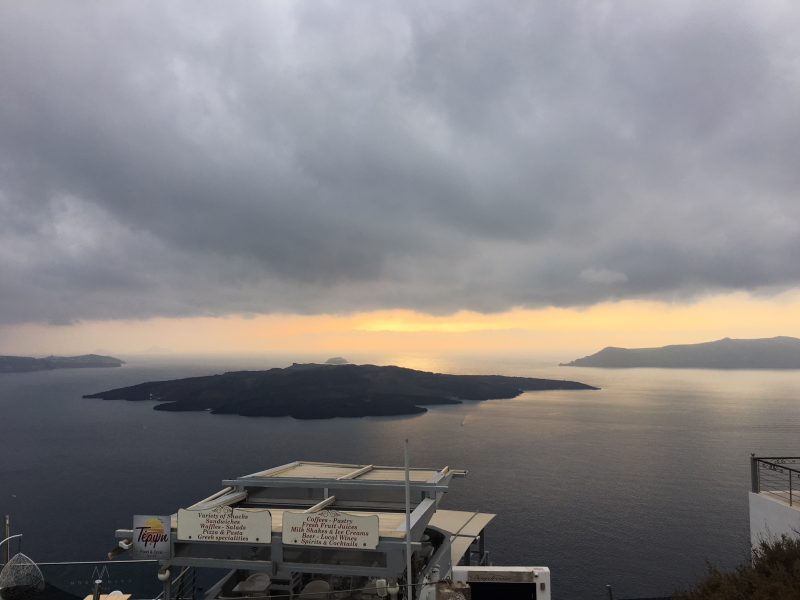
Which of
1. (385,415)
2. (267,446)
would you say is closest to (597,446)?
(267,446)

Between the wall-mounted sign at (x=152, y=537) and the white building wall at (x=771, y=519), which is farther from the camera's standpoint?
the white building wall at (x=771, y=519)

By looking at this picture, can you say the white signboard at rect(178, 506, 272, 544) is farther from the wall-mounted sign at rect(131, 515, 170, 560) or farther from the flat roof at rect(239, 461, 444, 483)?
the flat roof at rect(239, 461, 444, 483)

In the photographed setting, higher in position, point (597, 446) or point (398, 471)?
point (398, 471)

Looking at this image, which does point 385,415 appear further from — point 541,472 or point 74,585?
point 74,585

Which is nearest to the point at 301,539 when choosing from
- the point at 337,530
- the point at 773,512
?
the point at 337,530

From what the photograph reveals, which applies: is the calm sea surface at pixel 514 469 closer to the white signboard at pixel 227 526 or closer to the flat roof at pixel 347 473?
the flat roof at pixel 347 473

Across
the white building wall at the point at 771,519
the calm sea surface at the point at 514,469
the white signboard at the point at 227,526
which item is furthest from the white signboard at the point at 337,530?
the calm sea surface at the point at 514,469
